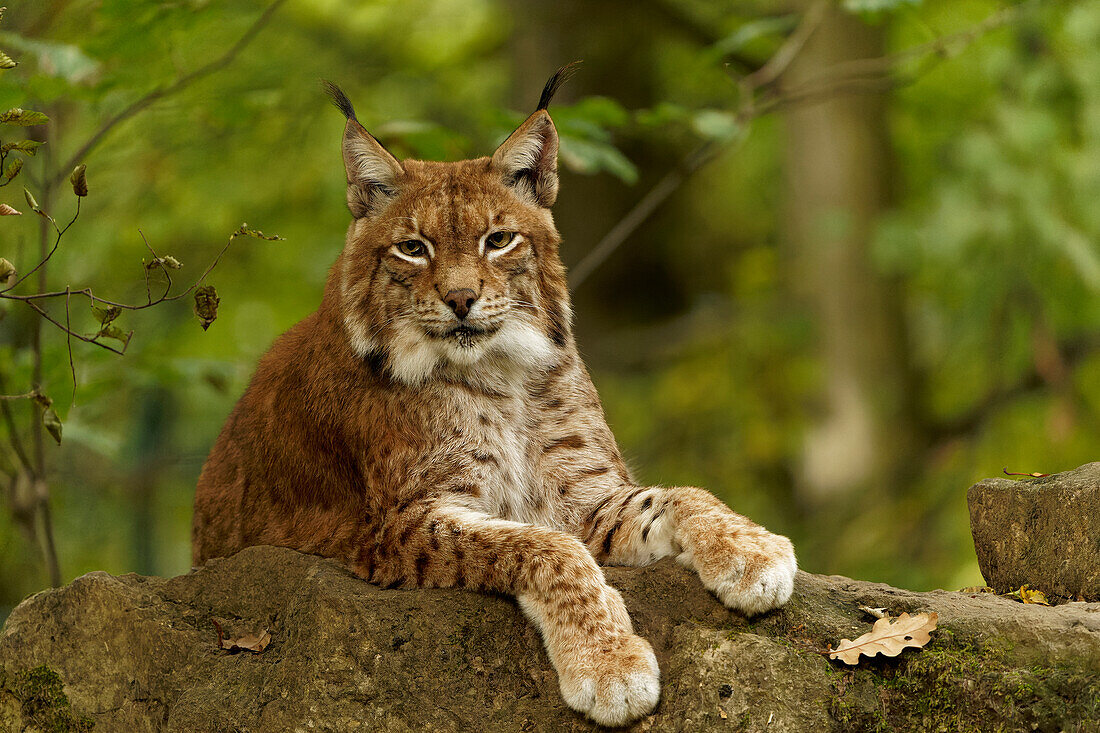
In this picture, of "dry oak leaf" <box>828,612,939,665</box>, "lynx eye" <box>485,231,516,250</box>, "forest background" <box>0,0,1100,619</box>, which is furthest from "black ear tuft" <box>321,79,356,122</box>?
"dry oak leaf" <box>828,612,939,665</box>

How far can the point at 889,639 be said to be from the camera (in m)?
3.05

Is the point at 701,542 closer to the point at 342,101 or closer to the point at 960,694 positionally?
the point at 960,694

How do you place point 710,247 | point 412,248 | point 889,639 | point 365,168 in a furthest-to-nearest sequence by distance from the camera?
point 710,247 < point 365,168 < point 412,248 < point 889,639

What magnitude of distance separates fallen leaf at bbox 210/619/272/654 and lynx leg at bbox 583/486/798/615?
1.14 m

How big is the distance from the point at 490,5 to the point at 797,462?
5.57 metres

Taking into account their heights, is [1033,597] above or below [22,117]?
below

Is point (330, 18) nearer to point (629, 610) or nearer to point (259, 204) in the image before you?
point (259, 204)

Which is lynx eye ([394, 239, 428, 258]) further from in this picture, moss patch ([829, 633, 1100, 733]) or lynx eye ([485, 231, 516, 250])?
moss patch ([829, 633, 1100, 733])

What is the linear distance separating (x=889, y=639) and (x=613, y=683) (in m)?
0.81

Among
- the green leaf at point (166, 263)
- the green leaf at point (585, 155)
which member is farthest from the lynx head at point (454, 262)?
the green leaf at point (585, 155)

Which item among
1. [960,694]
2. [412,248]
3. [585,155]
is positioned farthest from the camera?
[585,155]

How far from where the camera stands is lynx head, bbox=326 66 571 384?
11.9 ft

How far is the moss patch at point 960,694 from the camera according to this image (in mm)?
2803

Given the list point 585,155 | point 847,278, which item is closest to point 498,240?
point 585,155
